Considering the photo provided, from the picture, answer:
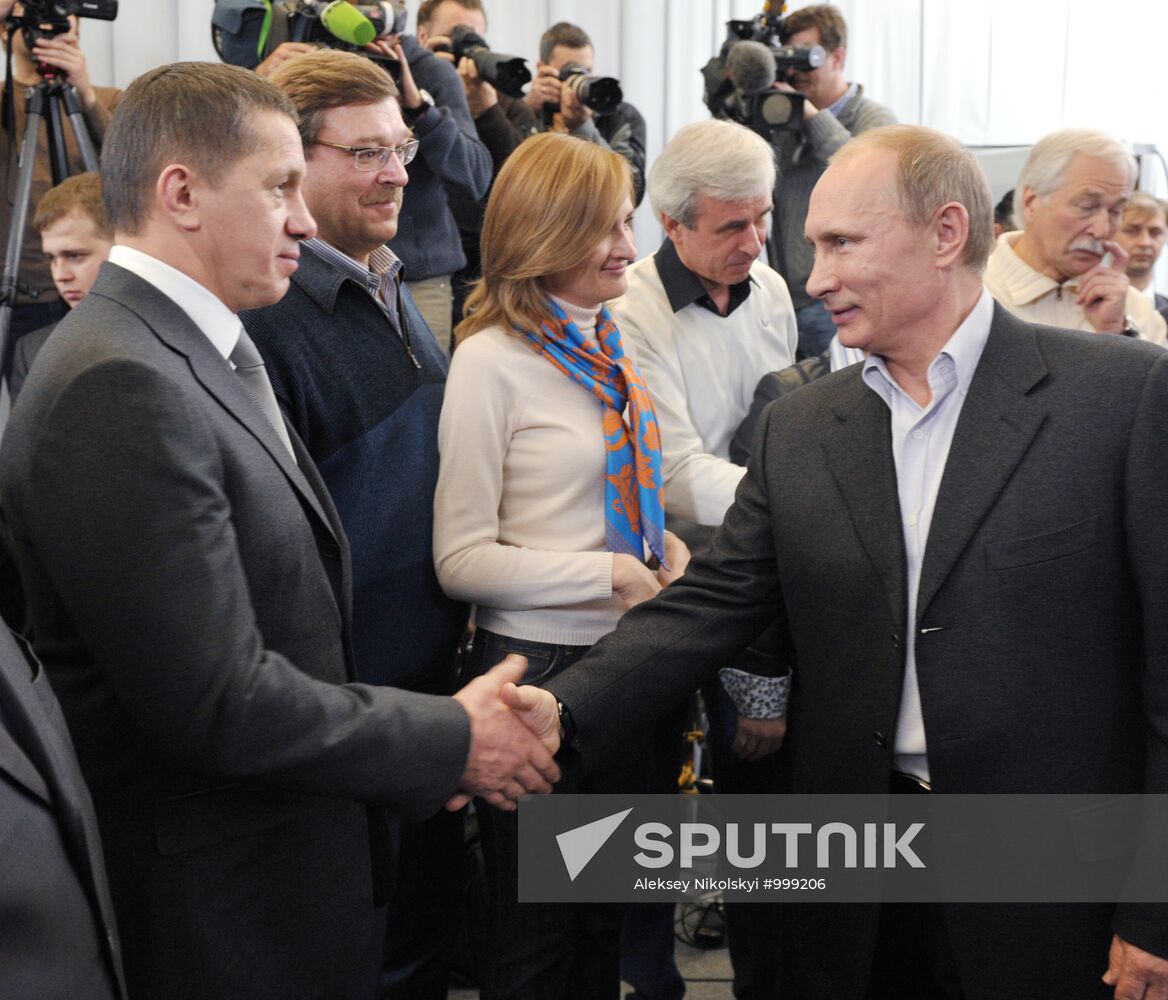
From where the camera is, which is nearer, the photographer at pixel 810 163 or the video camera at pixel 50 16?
the video camera at pixel 50 16

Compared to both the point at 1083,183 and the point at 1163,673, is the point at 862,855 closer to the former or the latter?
the point at 1163,673

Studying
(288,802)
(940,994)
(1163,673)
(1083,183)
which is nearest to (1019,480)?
(1163,673)

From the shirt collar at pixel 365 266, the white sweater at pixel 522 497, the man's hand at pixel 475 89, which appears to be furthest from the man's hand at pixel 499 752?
the man's hand at pixel 475 89

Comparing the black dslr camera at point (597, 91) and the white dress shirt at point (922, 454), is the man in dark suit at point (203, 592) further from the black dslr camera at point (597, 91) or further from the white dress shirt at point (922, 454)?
the black dslr camera at point (597, 91)

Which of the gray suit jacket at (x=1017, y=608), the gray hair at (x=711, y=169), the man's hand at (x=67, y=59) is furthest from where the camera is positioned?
the man's hand at (x=67, y=59)

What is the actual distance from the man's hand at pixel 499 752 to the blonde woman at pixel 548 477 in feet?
0.60

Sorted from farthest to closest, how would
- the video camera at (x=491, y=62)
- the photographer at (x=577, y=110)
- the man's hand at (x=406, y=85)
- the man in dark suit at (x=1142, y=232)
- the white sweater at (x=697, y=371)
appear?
the man in dark suit at (x=1142, y=232), the photographer at (x=577, y=110), the video camera at (x=491, y=62), the man's hand at (x=406, y=85), the white sweater at (x=697, y=371)

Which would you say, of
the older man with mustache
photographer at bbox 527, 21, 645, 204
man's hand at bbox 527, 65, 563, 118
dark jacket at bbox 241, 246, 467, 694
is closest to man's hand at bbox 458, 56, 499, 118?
photographer at bbox 527, 21, 645, 204

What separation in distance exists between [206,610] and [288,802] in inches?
11.3

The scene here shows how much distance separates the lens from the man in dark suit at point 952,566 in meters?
1.46

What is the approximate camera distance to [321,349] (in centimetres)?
183

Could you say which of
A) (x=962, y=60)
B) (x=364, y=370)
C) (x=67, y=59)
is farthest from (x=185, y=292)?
(x=962, y=60)

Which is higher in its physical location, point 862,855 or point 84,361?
point 84,361

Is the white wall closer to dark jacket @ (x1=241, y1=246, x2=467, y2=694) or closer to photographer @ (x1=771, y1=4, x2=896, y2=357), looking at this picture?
photographer @ (x1=771, y1=4, x2=896, y2=357)
